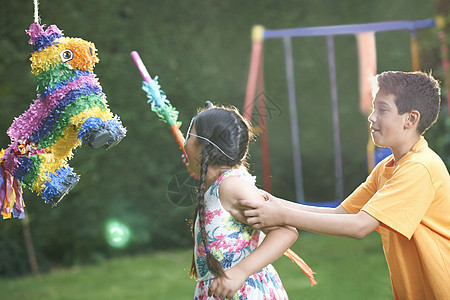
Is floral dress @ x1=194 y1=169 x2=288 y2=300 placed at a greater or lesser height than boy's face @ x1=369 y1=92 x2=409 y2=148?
lesser

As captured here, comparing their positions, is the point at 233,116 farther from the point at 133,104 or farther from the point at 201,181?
the point at 133,104

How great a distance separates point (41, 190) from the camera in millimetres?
1589

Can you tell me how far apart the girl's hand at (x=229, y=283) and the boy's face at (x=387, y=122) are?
1.93 feet

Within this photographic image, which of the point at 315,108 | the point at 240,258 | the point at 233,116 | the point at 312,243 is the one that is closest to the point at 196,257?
the point at 240,258

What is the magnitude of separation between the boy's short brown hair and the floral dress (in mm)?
494

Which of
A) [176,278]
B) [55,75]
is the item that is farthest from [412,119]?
[176,278]

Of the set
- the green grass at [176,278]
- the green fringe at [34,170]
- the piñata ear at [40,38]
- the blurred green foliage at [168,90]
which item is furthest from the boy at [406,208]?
the blurred green foliage at [168,90]

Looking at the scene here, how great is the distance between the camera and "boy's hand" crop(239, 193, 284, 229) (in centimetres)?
151

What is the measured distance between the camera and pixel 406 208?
1.53m

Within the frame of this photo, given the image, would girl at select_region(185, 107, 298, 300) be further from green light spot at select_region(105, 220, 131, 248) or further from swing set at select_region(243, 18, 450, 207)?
green light spot at select_region(105, 220, 131, 248)

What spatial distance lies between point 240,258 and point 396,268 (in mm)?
478

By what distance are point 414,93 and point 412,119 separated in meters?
0.08

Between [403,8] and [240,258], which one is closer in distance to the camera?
[240,258]

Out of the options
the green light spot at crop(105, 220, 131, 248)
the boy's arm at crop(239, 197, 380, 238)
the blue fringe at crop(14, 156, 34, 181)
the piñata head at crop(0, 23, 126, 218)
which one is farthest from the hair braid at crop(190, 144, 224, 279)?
the green light spot at crop(105, 220, 131, 248)
